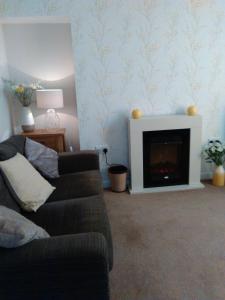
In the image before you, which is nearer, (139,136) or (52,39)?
(139,136)

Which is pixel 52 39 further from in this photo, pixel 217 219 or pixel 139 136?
pixel 217 219

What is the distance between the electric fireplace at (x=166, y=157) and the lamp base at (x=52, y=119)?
1.30 metres

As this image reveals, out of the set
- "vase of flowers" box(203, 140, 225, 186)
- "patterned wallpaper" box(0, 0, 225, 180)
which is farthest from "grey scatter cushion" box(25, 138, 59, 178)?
"vase of flowers" box(203, 140, 225, 186)

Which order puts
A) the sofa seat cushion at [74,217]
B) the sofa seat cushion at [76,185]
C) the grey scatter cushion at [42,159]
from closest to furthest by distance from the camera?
the sofa seat cushion at [74,217] < the sofa seat cushion at [76,185] < the grey scatter cushion at [42,159]

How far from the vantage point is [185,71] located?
317 cm

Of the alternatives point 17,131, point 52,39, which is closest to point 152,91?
point 52,39

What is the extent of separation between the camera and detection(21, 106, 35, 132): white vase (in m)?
3.24

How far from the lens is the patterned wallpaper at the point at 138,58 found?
9.55 feet

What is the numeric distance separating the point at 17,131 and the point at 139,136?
5.65 feet

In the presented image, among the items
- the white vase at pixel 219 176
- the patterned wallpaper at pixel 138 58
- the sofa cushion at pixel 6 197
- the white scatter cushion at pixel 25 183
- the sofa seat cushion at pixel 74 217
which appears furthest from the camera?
the white vase at pixel 219 176

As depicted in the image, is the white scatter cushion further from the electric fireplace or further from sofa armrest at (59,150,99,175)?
the electric fireplace

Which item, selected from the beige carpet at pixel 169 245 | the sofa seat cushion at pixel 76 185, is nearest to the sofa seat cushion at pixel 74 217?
the sofa seat cushion at pixel 76 185

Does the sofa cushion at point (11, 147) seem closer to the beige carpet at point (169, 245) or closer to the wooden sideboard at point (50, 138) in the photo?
the wooden sideboard at point (50, 138)

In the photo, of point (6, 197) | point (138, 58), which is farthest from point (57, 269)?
point (138, 58)
